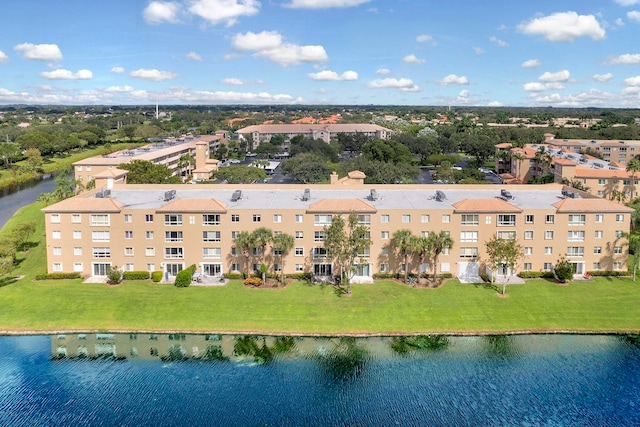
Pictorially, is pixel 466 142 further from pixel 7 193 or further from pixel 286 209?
pixel 7 193

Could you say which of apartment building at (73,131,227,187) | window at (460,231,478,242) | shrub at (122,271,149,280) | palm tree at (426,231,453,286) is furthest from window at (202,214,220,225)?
apartment building at (73,131,227,187)

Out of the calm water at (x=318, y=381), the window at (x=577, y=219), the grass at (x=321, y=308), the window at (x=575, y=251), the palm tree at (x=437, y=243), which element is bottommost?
the calm water at (x=318, y=381)

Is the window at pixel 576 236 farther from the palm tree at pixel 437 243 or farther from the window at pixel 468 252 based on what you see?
the palm tree at pixel 437 243

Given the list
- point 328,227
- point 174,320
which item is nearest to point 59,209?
point 174,320

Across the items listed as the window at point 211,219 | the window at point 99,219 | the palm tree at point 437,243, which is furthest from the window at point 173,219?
the palm tree at point 437,243

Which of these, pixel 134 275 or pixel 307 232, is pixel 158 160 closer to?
pixel 134 275

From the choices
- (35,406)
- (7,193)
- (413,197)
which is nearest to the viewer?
(35,406)

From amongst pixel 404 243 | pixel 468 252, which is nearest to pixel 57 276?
pixel 404 243
